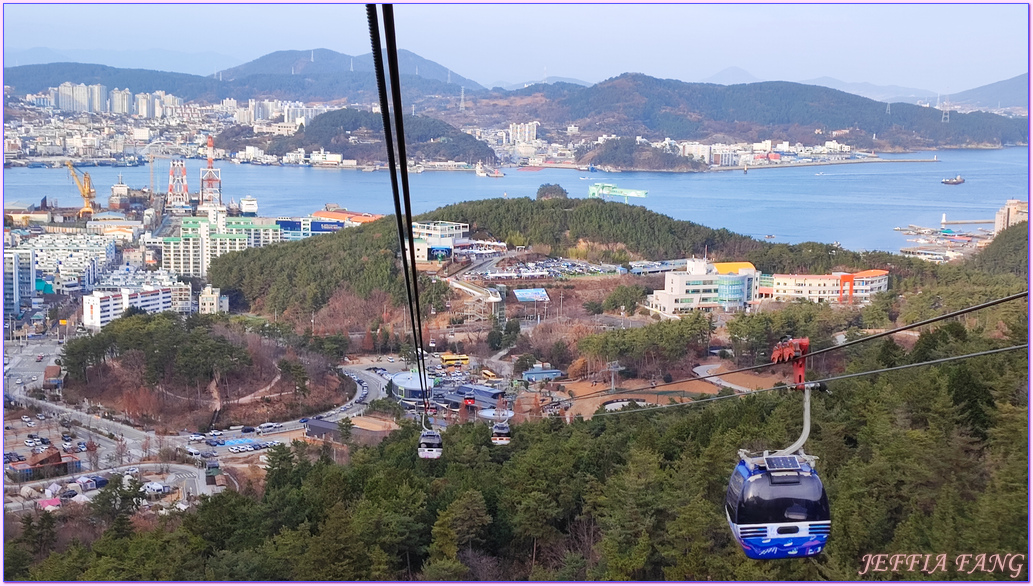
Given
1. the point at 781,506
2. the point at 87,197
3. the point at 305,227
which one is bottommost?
the point at 305,227

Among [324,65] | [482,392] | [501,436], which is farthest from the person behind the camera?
[324,65]

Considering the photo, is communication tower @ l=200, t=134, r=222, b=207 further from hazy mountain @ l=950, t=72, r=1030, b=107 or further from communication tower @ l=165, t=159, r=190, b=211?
hazy mountain @ l=950, t=72, r=1030, b=107

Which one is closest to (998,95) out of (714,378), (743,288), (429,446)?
(743,288)

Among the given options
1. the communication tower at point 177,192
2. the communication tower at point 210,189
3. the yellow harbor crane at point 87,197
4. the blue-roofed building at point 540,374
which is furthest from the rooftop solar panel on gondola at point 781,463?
the communication tower at point 177,192

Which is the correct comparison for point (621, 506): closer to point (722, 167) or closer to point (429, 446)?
point (429, 446)

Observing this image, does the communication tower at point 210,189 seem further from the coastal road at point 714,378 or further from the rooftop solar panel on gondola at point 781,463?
the rooftop solar panel on gondola at point 781,463

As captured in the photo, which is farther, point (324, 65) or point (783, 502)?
point (324, 65)

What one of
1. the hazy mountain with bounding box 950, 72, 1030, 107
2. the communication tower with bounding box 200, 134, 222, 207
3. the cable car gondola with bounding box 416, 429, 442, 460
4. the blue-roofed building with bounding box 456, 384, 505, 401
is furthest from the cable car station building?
the hazy mountain with bounding box 950, 72, 1030, 107

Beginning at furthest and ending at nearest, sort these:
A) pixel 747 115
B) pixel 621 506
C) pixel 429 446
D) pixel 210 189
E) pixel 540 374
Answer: pixel 747 115 < pixel 210 189 < pixel 540 374 < pixel 429 446 < pixel 621 506
